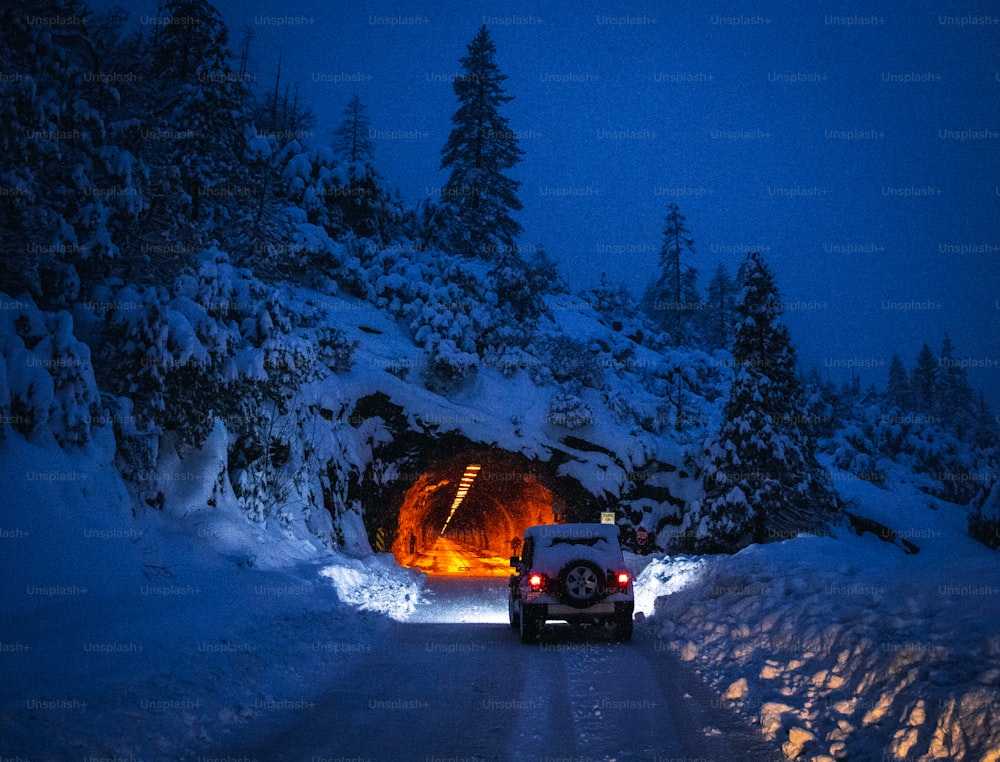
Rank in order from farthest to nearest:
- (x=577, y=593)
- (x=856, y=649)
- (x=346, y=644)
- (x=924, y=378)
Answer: (x=924, y=378), (x=577, y=593), (x=346, y=644), (x=856, y=649)

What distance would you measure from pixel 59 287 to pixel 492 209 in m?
37.0

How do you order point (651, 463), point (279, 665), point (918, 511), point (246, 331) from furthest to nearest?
point (651, 463) → point (918, 511) → point (246, 331) → point (279, 665)

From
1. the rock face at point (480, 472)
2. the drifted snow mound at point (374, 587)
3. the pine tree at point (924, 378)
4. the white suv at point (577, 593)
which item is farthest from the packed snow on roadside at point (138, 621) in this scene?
the pine tree at point (924, 378)

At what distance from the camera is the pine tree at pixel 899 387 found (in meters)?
66.8

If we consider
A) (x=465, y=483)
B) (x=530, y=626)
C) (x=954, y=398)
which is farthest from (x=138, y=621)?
(x=954, y=398)

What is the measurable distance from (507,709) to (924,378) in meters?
71.0

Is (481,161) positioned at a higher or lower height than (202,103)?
higher

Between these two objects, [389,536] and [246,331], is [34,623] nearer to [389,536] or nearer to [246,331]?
[246,331]

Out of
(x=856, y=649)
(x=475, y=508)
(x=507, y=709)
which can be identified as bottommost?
(x=475, y=508)

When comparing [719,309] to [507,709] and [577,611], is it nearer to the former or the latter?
[577,611]

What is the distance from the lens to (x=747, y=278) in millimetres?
26359

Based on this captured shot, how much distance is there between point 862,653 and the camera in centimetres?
653

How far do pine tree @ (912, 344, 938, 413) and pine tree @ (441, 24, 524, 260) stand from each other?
43.7m

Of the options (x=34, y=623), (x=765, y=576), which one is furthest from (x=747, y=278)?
(x=34, y=623)
